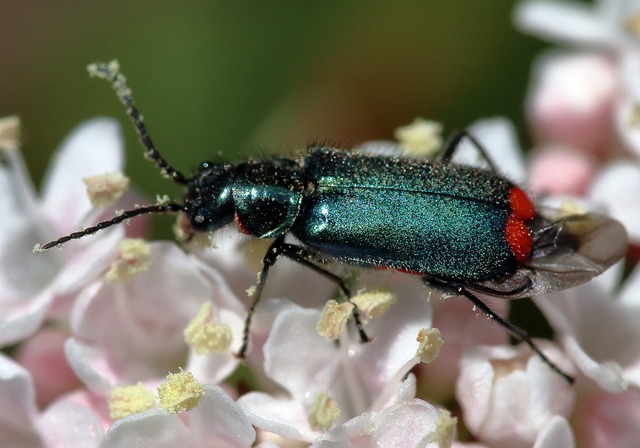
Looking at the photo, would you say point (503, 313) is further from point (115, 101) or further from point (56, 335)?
point (115, 101)

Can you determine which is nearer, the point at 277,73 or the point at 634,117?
the point at 634,117

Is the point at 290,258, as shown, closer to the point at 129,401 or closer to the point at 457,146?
the point at 129,401

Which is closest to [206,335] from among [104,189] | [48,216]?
[104,189]

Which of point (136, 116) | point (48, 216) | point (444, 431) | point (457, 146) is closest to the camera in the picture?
point (444, 431)

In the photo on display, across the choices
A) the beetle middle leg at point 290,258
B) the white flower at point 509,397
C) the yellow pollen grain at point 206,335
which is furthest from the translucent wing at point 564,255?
the yellow pollen grain at point 206,335

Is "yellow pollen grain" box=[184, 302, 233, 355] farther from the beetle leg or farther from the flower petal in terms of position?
the beetle leg

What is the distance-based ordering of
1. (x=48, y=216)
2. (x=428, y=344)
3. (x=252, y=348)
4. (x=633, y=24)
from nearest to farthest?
(x=428, y=344) < (x=252, y=348) < (x=48, y=216) < (x=633, y=24)
